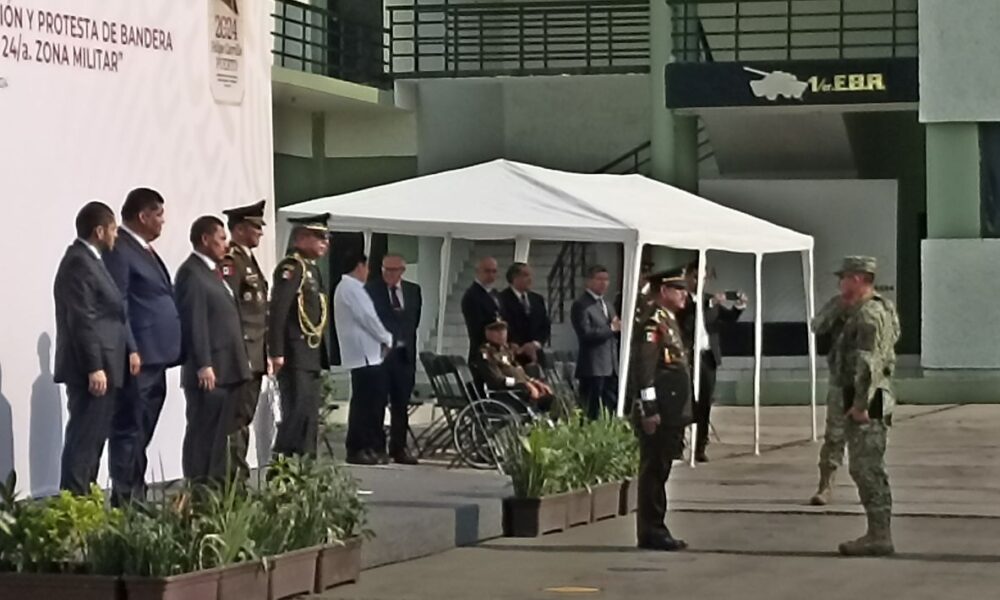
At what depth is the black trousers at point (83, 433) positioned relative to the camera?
11938mm

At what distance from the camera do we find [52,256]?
1316cm

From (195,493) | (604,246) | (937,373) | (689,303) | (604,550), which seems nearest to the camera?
(195,493)

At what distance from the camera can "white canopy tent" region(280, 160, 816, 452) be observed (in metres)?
17.5

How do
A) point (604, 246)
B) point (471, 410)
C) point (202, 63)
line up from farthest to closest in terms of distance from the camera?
point (604, 246)
point (471, 410)
point (202, 63)

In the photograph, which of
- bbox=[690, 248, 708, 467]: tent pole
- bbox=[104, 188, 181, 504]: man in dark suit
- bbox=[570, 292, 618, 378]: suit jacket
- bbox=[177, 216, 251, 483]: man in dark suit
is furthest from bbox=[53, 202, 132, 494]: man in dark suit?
bbox=[570, 292, 618, 378]: suit jacket

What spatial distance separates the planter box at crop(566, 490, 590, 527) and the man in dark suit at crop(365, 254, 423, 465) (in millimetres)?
3292

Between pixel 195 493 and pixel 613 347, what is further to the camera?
pixel 613 347

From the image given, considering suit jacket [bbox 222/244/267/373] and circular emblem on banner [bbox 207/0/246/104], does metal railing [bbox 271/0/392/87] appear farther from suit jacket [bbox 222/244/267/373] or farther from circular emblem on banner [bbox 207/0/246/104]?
suit jacket [bbox 222/244/267/373]

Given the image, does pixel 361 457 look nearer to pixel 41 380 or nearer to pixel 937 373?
pixel 41 380

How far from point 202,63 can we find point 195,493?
5026 millimetres

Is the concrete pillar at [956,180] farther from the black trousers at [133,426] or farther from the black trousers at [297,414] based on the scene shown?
the black trousers at [133,426]

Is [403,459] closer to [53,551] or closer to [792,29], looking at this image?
[53,551]

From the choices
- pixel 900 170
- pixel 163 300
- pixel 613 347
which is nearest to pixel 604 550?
pixel 163 300

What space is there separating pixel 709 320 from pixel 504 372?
2.95m
